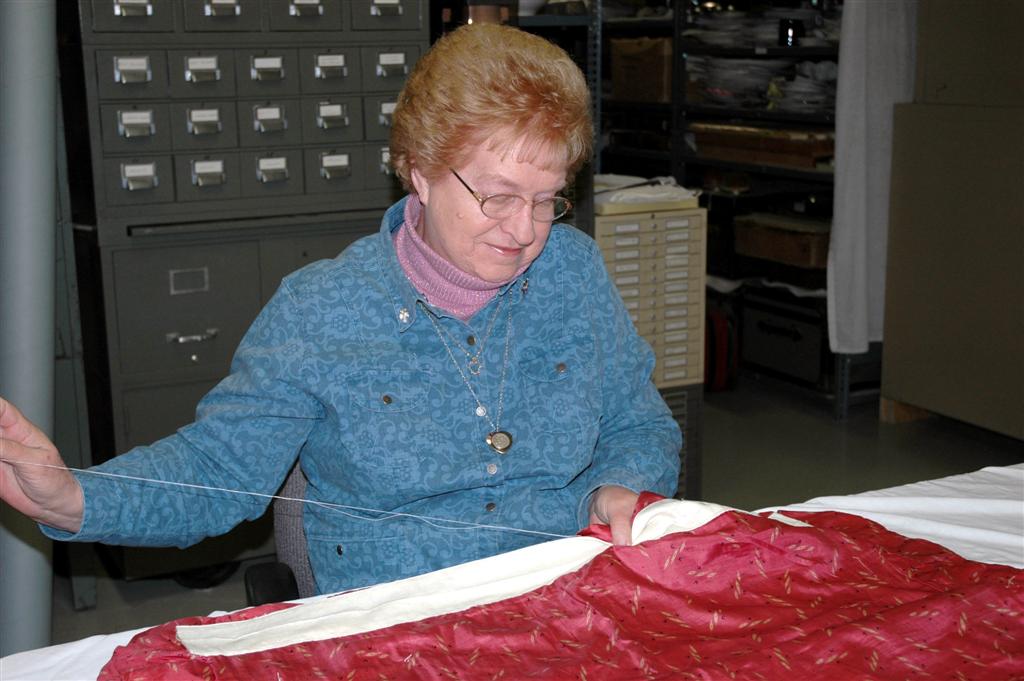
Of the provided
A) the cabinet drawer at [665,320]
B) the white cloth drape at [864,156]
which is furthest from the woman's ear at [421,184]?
the white cloth drape at [864,156]

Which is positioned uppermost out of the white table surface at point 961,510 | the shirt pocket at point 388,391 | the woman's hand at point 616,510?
the shirt pocket at point 388,391

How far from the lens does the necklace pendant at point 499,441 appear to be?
175cm

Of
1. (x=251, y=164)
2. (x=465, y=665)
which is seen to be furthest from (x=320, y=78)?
(x=465, y=665)

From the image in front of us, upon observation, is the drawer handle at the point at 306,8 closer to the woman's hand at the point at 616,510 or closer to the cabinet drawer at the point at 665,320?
the cabinet drawer at the point at 665,320

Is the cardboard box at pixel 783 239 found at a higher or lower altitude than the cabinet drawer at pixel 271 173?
lower

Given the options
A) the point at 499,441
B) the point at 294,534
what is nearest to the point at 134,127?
the point at 294,534

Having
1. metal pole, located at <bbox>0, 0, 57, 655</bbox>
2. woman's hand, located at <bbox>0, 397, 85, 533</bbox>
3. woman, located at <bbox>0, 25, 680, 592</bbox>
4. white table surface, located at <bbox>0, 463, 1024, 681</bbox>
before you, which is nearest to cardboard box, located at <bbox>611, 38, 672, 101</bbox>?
metal pole, located at <bbox>0, 0, 57, 655</bbox>

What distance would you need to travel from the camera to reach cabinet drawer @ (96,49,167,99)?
2992 mm

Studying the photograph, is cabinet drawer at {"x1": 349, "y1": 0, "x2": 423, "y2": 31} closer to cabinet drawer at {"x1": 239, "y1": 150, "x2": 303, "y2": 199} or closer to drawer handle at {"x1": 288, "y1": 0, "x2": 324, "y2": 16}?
drawer handle at {"x1": 288, "y1": 0, "x2": 324, "y2": 16}

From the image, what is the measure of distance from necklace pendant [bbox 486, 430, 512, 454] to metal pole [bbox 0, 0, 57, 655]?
120 cm

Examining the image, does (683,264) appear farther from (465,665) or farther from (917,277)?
(465,665)

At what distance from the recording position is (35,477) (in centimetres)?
138

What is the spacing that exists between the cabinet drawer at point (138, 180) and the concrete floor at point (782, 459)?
1140mm

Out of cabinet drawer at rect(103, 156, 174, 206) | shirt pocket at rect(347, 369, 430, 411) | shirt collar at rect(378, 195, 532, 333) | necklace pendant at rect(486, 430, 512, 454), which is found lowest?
necklace pendant at rect(486, 430, 512, 454)
